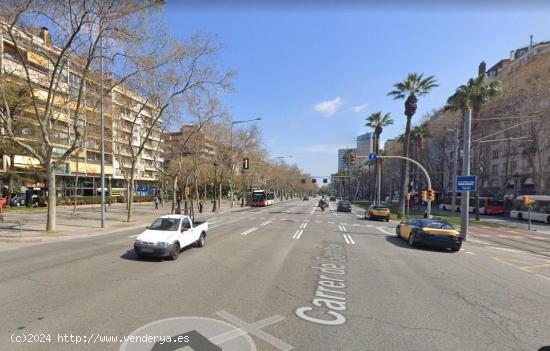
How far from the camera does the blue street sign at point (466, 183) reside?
16750mm

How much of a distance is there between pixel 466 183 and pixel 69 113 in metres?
39.1

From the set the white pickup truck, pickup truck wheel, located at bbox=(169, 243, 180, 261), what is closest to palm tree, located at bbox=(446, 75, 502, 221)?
the white pickup truck

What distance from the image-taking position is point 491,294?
6.66 meters

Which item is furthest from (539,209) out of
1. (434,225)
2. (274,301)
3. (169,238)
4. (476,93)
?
(169,238)

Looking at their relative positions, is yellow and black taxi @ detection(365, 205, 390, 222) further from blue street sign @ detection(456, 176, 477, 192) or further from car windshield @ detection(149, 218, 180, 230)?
car windshield @ detection(149, 218, 180, 230)

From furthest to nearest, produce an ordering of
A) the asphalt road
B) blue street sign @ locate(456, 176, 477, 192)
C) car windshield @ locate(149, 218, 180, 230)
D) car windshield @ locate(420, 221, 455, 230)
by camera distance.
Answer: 1. blue street sign @ locate(456, 176, 477, 192)
2. car windshield @ locate(420, 221, 455, 230)
3. car windshield @ locate(149, 218, 180, 230)
4. the asphalt road

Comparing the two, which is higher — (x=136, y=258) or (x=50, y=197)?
(x=50, y=197)

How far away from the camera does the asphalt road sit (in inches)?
170

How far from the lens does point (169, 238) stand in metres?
9.40

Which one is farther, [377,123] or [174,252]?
[377,123]

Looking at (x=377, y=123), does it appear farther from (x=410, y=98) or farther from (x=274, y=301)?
(x=274, y=301)

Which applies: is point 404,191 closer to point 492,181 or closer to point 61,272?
point 61,272

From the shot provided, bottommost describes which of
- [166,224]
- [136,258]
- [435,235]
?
[136,258]

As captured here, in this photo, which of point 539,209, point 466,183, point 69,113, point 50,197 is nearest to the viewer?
point 50,197
